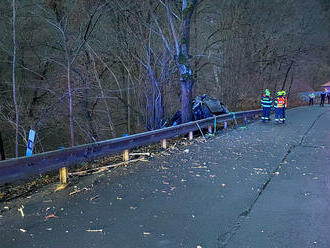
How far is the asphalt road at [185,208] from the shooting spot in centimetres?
372

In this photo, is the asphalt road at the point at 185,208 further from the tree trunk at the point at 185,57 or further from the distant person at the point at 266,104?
the distant person at the point at 266,104

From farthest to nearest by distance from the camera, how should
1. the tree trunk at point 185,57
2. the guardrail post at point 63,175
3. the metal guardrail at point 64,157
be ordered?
the tree trunk at point 185,57, the guardrail post at point 63,175, the metal guardrail at point 64,157

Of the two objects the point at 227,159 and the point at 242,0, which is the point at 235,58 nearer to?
the point at 242,0

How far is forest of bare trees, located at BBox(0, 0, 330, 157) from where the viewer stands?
11461mm

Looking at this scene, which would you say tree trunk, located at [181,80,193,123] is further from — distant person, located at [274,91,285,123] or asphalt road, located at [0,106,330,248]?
asphalt road, located at [0,106,330,248]

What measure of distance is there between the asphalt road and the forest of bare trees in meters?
4.18

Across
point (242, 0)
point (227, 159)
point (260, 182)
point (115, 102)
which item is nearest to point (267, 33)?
point (242, 0)

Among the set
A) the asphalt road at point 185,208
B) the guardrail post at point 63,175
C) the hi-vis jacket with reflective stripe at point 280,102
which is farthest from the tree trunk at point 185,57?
the guardrail post at point 63,175

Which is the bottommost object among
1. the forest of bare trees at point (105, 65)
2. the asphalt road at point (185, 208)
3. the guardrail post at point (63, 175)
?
the asphalt road at point (185, 208)

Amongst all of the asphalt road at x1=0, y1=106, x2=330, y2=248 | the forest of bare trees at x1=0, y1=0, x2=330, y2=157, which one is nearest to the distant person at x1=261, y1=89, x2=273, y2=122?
the forest of bare trees at x1=0, y1=0, x2=330, y2=157

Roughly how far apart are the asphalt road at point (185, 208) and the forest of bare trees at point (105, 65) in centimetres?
418

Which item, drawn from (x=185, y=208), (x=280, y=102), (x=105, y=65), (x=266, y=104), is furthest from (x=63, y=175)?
(x=266, y=104)

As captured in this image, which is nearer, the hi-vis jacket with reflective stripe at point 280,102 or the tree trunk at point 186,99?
the tree trunk at point 186,99

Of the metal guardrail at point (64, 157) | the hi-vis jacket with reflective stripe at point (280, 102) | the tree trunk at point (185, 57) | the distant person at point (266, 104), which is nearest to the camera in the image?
the metal guardrail at point (64, 157)
